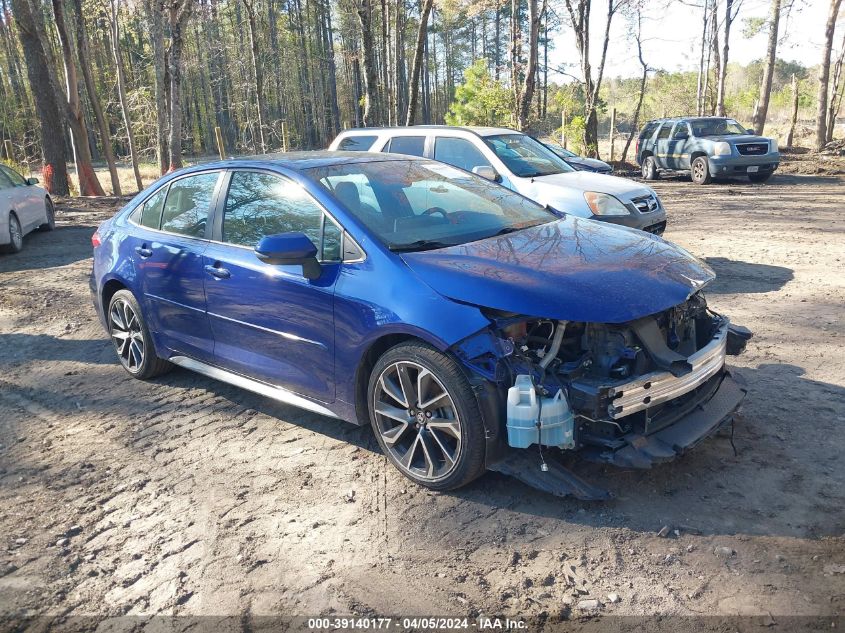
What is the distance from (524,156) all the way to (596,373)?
6.39 meters

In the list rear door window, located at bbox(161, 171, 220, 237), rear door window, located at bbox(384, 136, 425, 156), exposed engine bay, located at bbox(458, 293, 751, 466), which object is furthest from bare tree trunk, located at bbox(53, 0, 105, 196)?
exposed engine bay, located at bbox(458, 293, 751, 466)

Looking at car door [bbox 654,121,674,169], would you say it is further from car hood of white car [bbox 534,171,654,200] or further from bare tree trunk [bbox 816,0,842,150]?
car hood of white car [bbox 534,171,654,200]

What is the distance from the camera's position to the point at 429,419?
3533 millimetres

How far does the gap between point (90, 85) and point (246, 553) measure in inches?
809

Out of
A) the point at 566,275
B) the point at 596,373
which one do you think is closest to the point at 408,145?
the point at 566,275

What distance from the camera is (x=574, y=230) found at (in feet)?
14.3

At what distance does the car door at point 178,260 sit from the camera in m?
4.67

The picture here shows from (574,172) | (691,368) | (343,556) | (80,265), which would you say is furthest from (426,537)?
(80,265)

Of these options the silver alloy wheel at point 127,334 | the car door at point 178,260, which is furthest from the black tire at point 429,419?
the silver alloy wheel at point 127,334

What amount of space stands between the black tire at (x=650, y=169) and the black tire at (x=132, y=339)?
59.9 feet

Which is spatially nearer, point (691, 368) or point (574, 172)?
point (691, 368)

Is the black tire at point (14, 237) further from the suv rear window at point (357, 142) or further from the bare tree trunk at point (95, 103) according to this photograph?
the bare tree trunk at point (95, 103)

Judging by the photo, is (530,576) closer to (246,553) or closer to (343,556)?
(343,556)

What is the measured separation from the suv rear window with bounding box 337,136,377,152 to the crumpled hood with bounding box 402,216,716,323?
235 inches
